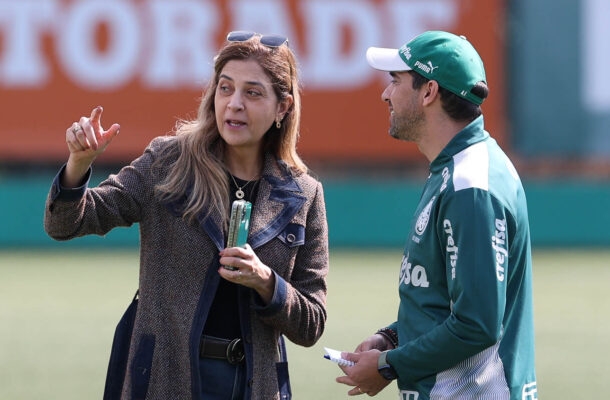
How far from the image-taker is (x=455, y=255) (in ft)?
11.0

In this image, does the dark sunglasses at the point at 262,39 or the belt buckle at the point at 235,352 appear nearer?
the belt buckle at the point at 235,352

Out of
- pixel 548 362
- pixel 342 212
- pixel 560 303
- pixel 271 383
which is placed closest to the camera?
pixel 271 383

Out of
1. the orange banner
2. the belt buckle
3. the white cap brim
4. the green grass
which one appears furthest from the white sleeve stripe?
the orange banner

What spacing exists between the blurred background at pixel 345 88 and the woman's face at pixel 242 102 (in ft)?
43.6

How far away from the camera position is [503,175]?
11.3ft

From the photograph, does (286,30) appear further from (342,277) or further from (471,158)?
(471,158)

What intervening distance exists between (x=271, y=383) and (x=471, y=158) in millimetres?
1051

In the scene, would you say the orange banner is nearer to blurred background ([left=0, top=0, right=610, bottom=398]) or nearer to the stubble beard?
blurred background ([left=0, top=0, right=610, bottom=398])

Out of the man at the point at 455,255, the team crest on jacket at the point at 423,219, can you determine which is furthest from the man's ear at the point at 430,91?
the team crest on jacket at the point at 423,219

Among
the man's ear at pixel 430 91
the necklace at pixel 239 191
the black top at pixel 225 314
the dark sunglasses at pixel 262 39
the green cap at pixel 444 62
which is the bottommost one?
the black top at pixel 225 314

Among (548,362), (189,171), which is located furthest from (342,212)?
(189,171)

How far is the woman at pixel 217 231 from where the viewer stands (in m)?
3.72

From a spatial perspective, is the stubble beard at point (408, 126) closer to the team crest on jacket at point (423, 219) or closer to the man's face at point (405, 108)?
the man's face at point (405, 108)

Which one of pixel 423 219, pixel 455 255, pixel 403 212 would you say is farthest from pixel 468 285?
pixel 403 212
